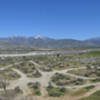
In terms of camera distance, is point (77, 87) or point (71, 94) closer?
point (71, 94)

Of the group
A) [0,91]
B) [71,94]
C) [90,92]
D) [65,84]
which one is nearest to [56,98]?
[71,94]

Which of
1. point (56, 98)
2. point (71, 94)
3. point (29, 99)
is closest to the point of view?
point (29, 99)

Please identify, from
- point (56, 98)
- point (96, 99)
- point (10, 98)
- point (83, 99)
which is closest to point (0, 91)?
point (10, 98)

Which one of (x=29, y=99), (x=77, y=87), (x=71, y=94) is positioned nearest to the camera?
(x=29, y=99)

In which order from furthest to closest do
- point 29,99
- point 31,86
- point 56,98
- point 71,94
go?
1. point 31,86
2. point 71,94
3. point 56,98
4. point 29,99

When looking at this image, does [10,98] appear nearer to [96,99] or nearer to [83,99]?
[83,99]

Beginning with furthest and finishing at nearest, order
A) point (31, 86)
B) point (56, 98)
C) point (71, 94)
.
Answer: point (31, 86)
point (71, 94)
point (56, 98)

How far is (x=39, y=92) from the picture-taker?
117 ft

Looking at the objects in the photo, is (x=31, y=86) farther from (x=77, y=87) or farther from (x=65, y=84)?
(x=77, y=87)

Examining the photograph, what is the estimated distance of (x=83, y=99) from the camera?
1171 inches

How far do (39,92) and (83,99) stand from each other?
10.8 m

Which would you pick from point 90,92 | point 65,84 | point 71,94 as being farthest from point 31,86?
point 90,92

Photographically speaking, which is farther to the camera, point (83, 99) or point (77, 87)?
point (77, 87)

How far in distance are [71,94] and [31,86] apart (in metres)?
11.9
